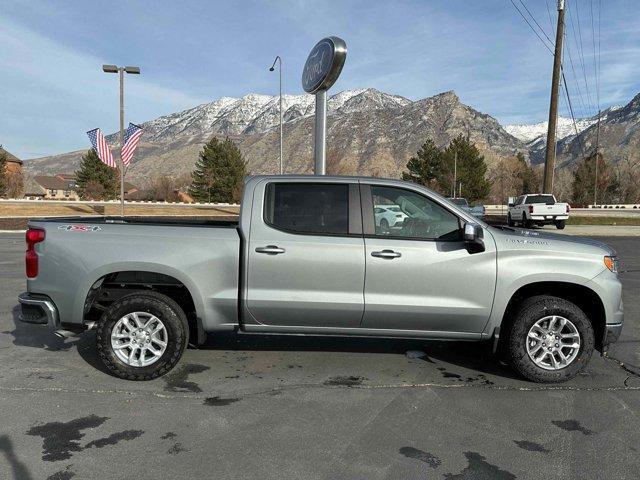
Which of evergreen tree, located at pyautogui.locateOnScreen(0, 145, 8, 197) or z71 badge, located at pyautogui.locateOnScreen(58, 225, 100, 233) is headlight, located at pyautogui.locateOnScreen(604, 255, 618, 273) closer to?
z71 badge, located at pyautogui.locateOnScreen(58, 225, 100, 233)

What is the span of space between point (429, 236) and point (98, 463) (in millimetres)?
3106

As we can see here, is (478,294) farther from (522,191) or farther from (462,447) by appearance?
(522,191)

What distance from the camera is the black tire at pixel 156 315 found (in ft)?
15.3

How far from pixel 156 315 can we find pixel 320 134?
9.13 meters

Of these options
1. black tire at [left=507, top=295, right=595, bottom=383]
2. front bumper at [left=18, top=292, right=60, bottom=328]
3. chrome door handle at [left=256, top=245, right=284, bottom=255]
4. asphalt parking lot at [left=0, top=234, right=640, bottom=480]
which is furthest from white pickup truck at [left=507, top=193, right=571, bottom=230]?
front bumper at [left=18, top=292, right=60, bottom=328]

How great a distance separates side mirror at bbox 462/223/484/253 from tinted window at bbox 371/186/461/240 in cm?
15

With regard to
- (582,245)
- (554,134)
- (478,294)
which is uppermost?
(554,134)

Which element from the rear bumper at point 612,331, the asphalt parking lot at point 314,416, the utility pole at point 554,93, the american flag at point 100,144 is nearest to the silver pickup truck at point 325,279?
the rear bumper at point 612,331

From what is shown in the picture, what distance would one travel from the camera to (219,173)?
61031 millimetres

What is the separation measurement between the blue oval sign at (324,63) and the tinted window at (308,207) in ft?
27.3

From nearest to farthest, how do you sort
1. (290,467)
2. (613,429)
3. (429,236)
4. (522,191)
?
(290,467) < (613,429) < (429,236) < (522,191)

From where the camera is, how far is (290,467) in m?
3.21

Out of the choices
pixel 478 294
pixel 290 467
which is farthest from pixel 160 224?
pixel 478 294

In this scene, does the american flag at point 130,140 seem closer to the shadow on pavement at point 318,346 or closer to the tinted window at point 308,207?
the shadow on pavement at point 318,346
